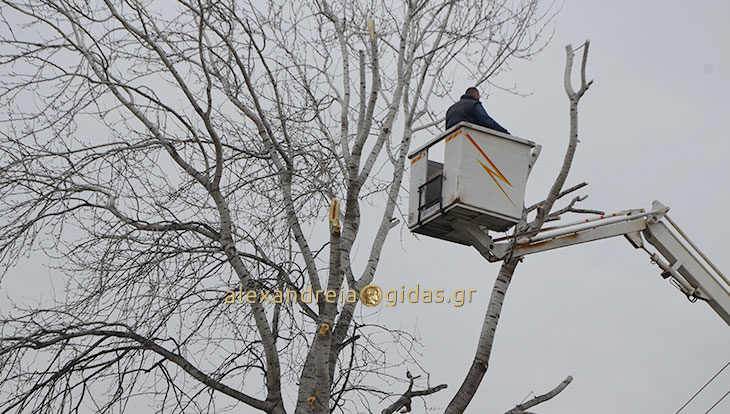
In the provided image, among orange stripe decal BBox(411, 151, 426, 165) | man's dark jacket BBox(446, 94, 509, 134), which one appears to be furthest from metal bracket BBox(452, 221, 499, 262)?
man's dark jacket BBox(446, 94, 509, 134)

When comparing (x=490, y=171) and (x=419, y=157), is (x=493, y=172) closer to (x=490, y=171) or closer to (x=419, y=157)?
(x=490, y=171)

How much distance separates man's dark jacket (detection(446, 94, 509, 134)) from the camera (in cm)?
812

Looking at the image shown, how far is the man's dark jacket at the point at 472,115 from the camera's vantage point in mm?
8125

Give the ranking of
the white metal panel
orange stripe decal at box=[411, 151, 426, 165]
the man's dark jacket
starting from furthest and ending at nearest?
orange stripe decal at box=[411, 151, 426, 165]
the man's dark jacket
the white metal panel

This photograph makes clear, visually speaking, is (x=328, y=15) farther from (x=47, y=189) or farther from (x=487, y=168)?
(x=47, y=189)

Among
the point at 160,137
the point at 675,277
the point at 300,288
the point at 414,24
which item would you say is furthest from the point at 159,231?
the point at 675,277

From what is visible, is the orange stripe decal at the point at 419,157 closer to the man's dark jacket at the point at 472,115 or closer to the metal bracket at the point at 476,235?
the man's dark jacket at the point at 472,115

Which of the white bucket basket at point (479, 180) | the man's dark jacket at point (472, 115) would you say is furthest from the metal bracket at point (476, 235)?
the man's dark jacket at point (472, 115)

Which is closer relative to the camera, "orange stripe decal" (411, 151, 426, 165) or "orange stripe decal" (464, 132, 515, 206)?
"orange stripe decal" (464, 132, 515, 206)

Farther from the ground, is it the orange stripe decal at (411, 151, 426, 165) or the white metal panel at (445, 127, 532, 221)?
the orange stripe decal at (411, 151, 426, 165)

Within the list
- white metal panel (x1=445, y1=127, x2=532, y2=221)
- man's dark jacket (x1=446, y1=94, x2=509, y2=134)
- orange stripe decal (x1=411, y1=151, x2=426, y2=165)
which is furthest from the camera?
orange stripe decal (x1=411, y1=151, x2=426, y2=165)

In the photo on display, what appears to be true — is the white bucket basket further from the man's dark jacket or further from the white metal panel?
the man's dark jacket

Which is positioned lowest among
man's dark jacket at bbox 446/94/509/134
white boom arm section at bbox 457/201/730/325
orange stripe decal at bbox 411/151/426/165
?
white boom arm section at bbox 457/201/730/325

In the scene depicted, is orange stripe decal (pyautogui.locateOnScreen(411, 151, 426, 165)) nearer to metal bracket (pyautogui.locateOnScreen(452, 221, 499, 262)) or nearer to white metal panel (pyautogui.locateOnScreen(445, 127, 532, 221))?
white metal panel (pyautogui.locateOnScreen(445, 127, 532, 221))
